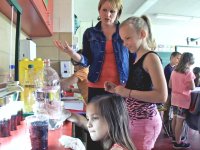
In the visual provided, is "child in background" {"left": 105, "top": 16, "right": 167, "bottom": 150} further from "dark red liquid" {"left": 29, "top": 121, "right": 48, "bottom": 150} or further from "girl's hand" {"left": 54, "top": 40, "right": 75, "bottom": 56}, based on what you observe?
"dark red liquid" {"left": 29, "top": 121, "right": 48, "bottom": 150}

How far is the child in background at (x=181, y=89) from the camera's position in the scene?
10.9ft

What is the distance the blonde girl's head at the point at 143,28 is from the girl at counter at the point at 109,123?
1.22 ft

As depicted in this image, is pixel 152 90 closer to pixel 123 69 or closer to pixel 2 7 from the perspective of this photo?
pixel 123 69

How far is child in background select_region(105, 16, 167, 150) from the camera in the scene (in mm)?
1142

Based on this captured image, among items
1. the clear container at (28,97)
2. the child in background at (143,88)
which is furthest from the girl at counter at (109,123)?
the clear container at (28,97)

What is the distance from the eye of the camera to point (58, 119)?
3.90 ft

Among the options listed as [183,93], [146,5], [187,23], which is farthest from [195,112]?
[187,23]

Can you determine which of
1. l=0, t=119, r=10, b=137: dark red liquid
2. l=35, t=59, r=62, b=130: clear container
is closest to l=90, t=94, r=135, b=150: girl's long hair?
l=35, t=59, r=62, b=130: clear container

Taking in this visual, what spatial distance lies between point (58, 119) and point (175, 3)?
16.9ft

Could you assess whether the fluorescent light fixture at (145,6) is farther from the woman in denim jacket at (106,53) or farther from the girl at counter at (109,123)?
the girl at counter at (109,123)

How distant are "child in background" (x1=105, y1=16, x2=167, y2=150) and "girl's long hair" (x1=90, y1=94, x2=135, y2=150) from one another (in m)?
0.14

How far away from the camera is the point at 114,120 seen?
3.32ft

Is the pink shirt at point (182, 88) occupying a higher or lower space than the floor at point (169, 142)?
higher

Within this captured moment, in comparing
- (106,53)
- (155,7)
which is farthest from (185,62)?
(155,7)
